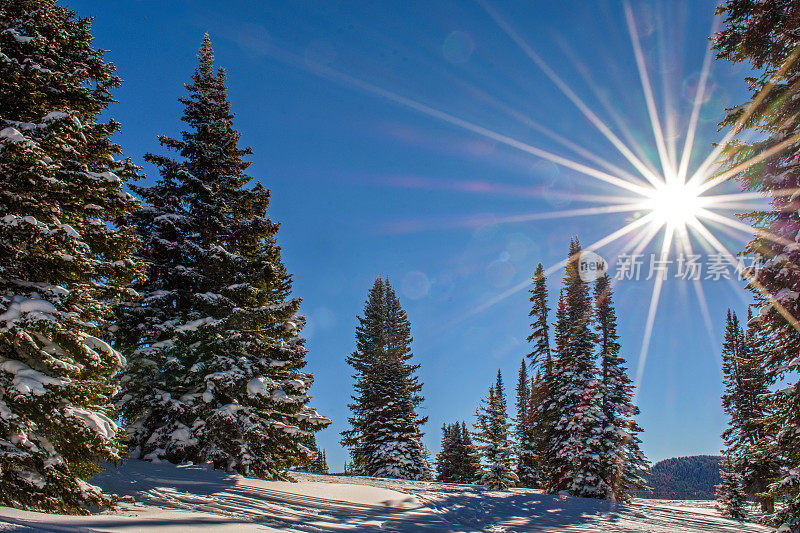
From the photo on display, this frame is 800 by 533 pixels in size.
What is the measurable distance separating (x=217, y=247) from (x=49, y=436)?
8.47m

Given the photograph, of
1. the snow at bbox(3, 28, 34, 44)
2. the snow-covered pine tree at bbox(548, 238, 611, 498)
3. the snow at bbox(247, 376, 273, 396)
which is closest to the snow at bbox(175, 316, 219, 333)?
the snow at bbox(247, 376, 273, 396)

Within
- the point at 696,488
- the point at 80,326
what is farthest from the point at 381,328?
the point at 696,488

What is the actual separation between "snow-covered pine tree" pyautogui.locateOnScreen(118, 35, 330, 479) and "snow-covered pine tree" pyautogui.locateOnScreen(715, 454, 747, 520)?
29.8 metres

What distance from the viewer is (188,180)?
15.4 m

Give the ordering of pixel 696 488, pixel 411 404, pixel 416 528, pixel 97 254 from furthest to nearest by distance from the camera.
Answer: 1. pixel 696 488
2. pixel 411 404
3. pixel 97 254
4. pixel 416 528

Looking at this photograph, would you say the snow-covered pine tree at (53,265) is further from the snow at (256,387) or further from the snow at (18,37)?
the snow at (256,387)

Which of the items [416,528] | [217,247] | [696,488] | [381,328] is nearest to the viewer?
[416,528]

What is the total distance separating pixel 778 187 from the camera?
1028cm

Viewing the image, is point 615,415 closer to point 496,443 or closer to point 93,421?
point 496,443

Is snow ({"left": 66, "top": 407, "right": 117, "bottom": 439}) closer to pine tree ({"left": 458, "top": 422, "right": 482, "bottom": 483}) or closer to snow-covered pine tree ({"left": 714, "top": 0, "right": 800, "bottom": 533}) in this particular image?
snow-covered pine tree ({"left": 714, "top": 0, "right": 800, "bottom": 533})

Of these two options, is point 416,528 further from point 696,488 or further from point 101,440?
point 696,488

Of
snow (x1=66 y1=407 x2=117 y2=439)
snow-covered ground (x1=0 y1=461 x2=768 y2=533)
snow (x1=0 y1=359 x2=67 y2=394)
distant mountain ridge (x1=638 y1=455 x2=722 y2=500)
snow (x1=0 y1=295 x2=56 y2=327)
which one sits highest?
snow (x1=0 y1=295 x2=56 y2=327)

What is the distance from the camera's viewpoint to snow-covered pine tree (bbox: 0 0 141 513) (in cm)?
659

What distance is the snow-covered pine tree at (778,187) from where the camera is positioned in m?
9.40
